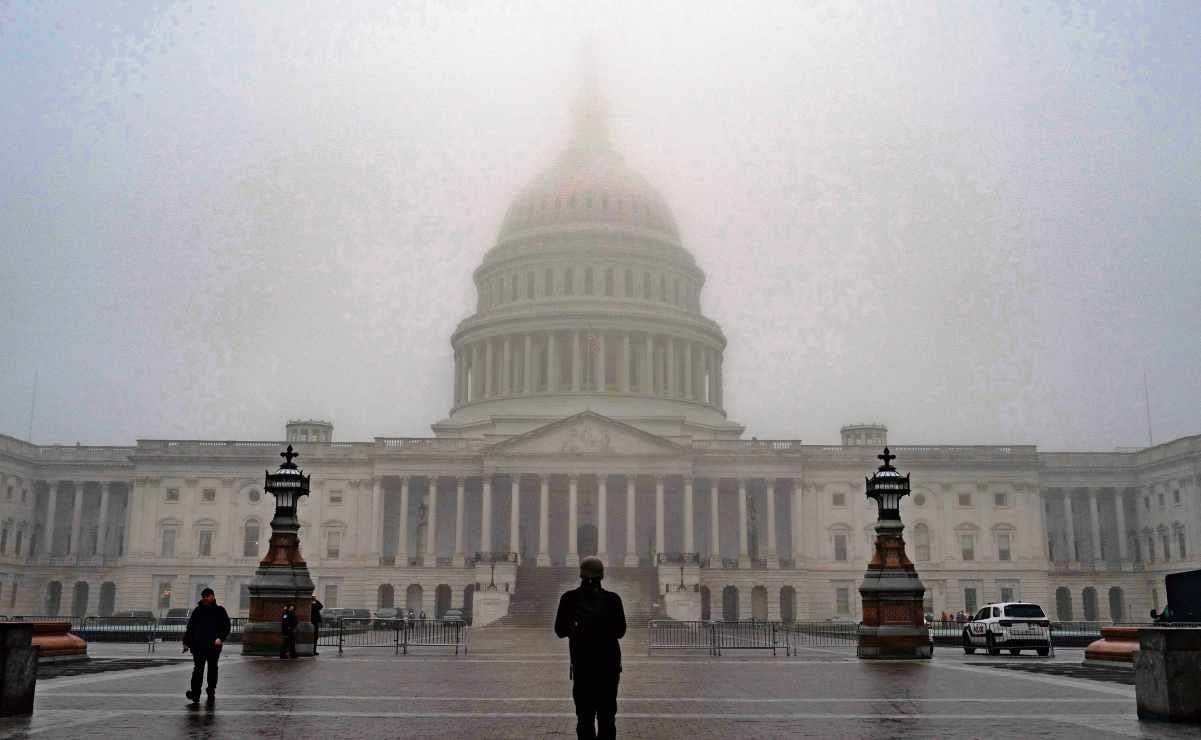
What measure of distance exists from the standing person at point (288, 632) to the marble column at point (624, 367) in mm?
73529

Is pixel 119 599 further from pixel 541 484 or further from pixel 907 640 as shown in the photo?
pixel 907 640

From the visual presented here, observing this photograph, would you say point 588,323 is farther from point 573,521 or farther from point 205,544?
point 205,544

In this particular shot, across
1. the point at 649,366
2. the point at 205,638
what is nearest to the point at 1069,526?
the point at 649,366

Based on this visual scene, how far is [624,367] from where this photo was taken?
108938mm

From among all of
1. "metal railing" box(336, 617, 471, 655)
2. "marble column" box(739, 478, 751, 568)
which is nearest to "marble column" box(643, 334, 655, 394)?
"marble column" box(739, 478, 751, 568)

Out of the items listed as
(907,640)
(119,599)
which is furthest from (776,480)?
(907,640)

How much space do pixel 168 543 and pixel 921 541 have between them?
61.9 metres

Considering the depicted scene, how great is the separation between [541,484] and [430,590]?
11.8m

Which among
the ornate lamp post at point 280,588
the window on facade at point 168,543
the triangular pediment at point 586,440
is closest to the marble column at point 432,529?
the triangular pediment at point 586,440

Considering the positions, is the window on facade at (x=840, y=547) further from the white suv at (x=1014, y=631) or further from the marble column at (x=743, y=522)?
the white suv at (x=1014, y=631)

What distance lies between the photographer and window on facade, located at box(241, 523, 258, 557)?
9819 cm

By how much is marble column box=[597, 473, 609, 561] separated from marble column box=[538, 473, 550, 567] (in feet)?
13.1

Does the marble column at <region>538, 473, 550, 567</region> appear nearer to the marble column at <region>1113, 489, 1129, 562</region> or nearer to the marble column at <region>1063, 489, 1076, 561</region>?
the marble column at <region>1063, 489, 1076, 561</region>

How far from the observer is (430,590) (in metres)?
92.4
